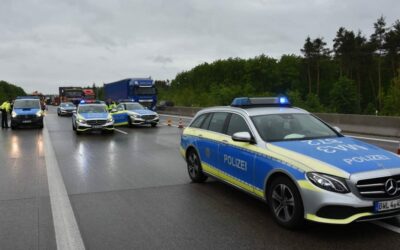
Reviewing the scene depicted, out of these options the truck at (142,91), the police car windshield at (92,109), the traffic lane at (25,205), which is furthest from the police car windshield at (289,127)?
the truck at (142,91)

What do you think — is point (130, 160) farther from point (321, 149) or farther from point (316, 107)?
point (316, 107)

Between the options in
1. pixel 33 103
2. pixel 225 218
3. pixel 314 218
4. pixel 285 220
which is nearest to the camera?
pixel 314 218

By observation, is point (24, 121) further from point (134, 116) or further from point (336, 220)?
point (336, 220)

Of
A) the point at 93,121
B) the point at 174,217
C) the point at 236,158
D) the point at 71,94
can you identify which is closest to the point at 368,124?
the point at 93,121

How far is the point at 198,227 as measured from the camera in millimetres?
5516

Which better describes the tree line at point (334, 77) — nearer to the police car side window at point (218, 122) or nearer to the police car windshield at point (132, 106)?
the police car windshield at point (132, 106)

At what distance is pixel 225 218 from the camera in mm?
5879

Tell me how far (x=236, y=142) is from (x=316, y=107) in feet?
256

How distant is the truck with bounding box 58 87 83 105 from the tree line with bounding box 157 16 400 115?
17982mm

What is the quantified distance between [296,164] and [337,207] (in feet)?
2.20

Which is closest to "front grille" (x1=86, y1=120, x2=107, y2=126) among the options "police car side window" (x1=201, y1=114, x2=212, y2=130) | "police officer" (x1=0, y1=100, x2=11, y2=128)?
"police officer" (x1=0, y1=100, x2=11, y2=128)

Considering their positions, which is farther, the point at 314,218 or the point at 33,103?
the point at 33,103

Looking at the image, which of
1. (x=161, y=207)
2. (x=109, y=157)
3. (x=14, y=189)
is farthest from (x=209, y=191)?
(x=109, y=157)

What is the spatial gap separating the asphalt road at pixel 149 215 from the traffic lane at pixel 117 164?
0.07 feet
